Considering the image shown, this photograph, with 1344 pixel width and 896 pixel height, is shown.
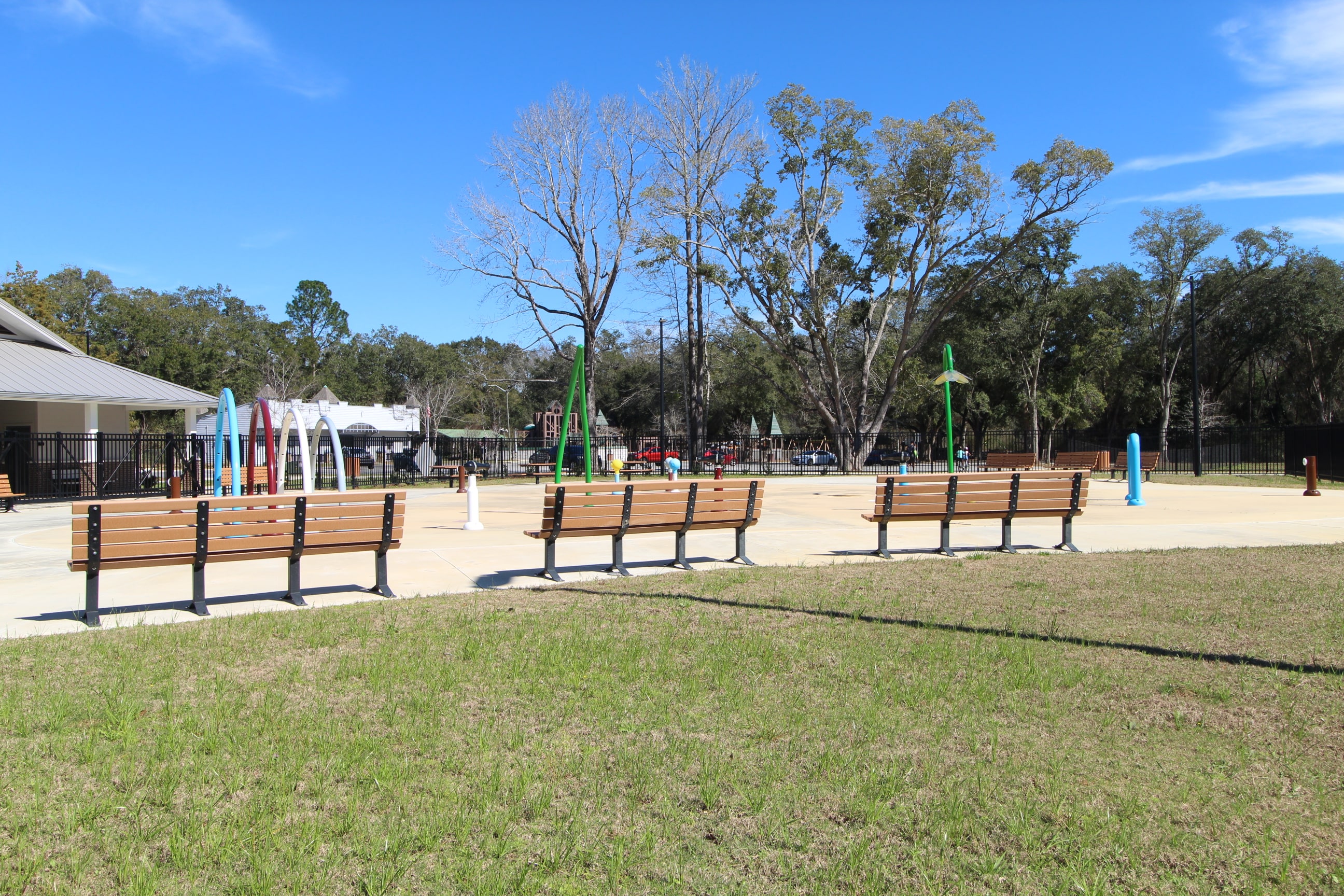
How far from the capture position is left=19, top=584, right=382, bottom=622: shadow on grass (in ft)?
23.1

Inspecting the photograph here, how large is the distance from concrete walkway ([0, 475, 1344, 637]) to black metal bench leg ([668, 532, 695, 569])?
0.61 feet

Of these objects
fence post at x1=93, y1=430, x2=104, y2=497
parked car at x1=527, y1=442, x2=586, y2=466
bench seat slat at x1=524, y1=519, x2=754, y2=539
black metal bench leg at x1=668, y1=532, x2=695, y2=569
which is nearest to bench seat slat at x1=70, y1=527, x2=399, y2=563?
bench seat slat at x1=524, y1=519, x2=754, y2=539

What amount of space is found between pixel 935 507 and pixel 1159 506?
8.99m

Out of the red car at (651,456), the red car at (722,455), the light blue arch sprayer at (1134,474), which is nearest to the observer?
the light blue arch sprayer at (1134,474)

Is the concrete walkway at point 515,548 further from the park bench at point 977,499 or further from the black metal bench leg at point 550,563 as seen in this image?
the park bench at point 977,499

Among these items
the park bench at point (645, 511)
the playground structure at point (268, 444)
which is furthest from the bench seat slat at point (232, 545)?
the playground structure at point (268, 444)

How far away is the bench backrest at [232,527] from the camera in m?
6.70

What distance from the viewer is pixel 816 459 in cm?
5547

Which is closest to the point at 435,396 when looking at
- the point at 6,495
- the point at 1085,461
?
the point at 1085,461

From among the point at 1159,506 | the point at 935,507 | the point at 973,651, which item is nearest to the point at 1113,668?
the point at 973,651

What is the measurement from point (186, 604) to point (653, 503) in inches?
161

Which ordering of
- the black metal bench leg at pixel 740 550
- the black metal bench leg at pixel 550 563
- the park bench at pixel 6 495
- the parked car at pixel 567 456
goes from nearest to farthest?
the black metal bench leg at pixel 550 563
the black metal bench leg at pixel 740 550
the park bench at pixel 6 495
the parked car at pixel 567 456

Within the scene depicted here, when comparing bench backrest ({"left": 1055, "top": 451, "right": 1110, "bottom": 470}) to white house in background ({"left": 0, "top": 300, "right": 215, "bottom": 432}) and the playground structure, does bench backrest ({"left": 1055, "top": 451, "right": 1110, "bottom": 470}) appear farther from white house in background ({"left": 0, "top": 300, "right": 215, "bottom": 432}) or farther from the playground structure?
white house in background ({"left": 0, "top": 300, "right": 215, "bottom": 432})

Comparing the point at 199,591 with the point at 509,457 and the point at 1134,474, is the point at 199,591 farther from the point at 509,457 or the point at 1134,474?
the point at 509,457
